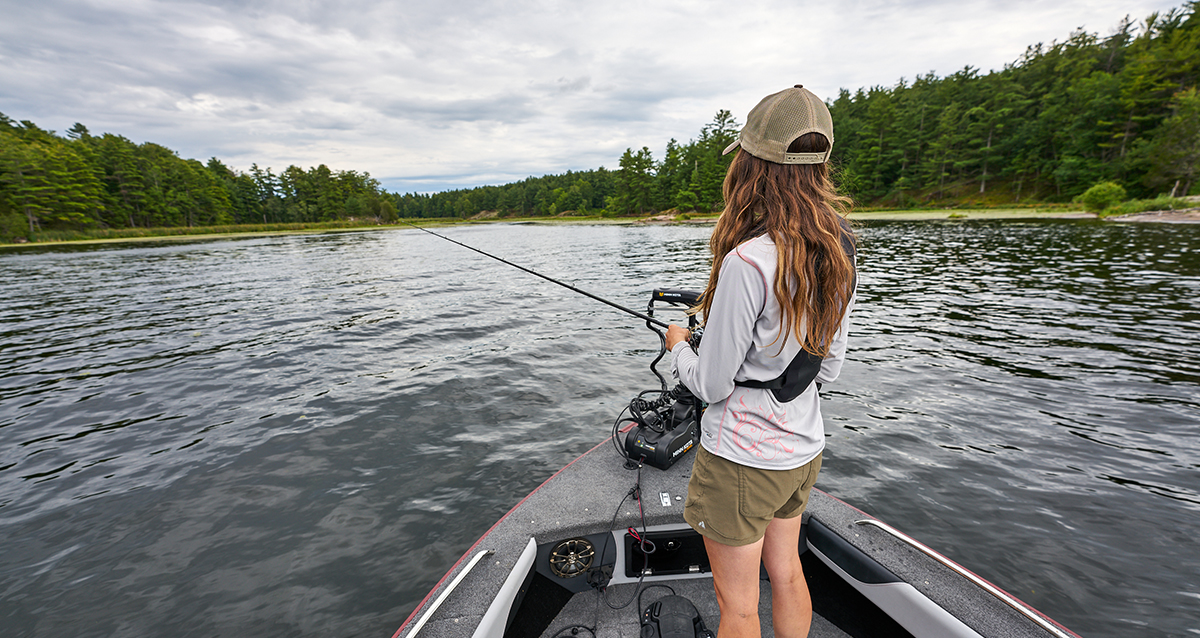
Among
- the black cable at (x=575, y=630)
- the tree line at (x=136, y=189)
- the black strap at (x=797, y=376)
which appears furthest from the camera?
the tree line at (x=136, y=189)

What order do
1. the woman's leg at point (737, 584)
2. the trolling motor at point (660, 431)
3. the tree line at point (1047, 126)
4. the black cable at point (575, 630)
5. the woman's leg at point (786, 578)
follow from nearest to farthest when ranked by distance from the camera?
the woman's leg at point (737, 584) → the woman's leg at point (786, 578) → the black cable at point (575, 630) → the trolling motor at point (660, 431) → the tree line at point (1047, 126)

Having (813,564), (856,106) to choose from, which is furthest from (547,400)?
(856,106)

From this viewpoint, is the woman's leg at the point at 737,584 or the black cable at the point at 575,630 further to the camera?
the black cable at the point at 575,630

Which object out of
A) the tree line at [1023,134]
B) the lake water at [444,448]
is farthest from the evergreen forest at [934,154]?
the lake water at [444,448]

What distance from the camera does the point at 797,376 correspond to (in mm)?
1593

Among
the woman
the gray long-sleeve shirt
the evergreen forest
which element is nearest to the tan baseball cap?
the woman

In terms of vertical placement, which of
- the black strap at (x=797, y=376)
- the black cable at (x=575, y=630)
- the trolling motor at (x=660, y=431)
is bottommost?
the black cable at (x=575, y=630)

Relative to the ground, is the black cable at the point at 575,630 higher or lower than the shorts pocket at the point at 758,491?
lower

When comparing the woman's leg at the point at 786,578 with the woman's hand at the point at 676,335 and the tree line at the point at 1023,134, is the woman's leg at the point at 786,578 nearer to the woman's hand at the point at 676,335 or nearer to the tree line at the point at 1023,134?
the woman's hand at the point at 676,335

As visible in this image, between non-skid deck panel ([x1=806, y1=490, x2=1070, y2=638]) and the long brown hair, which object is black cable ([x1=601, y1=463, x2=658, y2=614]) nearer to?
non-skid deck panel ([x1=806, y1=490, x2=1070, y2=638])

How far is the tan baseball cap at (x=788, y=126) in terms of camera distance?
146 centimetres

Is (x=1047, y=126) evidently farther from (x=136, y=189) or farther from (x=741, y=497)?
(x=136, y=189)

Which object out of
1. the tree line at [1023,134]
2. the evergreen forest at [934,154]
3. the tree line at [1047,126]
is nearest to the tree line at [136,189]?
the evergreen forest at [934,154]

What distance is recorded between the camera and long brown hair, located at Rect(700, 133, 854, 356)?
55.8 inches
